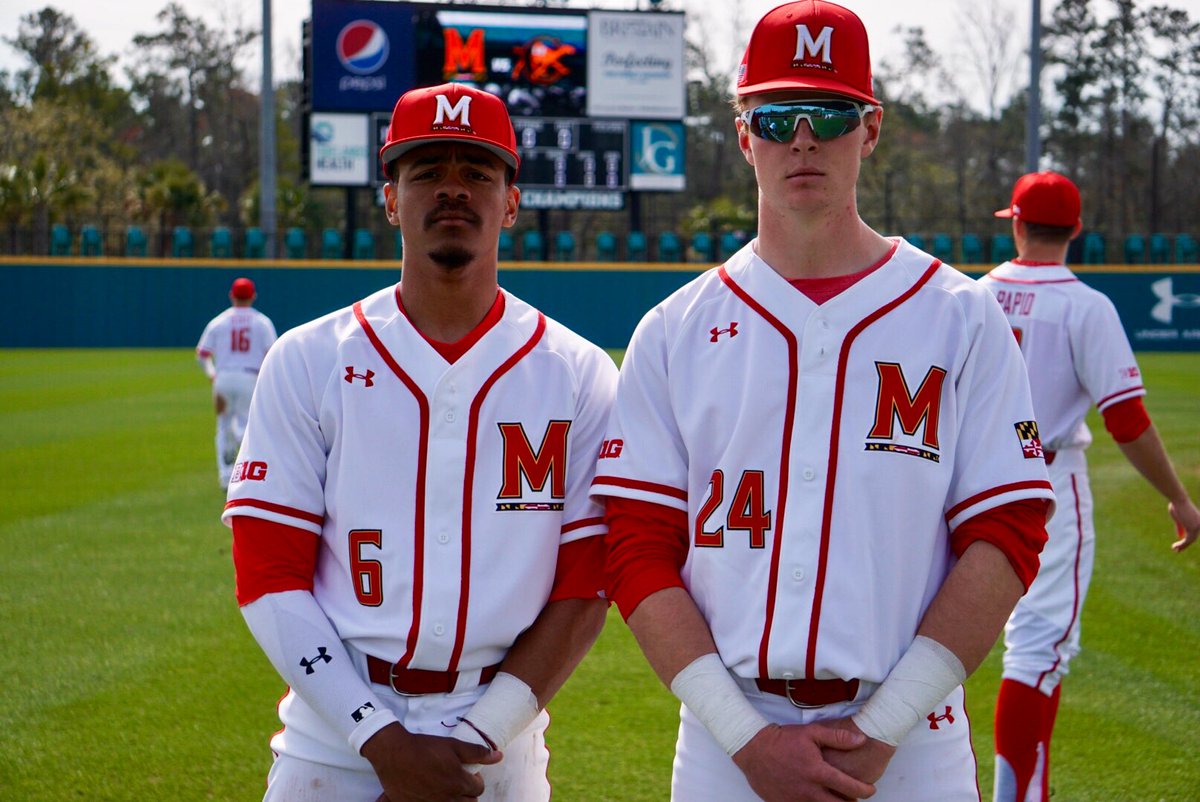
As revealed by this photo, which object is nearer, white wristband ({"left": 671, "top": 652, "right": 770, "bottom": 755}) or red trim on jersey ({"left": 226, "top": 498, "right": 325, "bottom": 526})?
white wristband ({"left": 671, "top": 652, "right": 770, "bottom": 755})

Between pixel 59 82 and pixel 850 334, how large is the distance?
61.8 metres

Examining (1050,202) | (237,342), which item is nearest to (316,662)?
(1050,202)

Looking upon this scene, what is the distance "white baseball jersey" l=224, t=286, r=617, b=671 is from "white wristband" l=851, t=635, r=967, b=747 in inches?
26.1

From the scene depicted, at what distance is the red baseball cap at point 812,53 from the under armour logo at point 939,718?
117cm

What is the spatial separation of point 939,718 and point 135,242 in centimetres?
3198

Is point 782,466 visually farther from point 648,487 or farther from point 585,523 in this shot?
point 585,523

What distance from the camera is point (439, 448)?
2.56 meters

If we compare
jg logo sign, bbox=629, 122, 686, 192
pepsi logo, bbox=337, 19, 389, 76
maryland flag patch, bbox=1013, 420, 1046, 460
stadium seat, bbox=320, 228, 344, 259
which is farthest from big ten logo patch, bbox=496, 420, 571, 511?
stadium seat, bbox=320, 228, 344, 259

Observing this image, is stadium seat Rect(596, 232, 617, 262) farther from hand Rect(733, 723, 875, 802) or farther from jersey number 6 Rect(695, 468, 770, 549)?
hand Rect(733, 723, 875, 802)

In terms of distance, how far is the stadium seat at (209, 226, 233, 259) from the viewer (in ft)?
103

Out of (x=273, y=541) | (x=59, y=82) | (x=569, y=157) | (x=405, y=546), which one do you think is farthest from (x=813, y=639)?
(x=59, y=82)

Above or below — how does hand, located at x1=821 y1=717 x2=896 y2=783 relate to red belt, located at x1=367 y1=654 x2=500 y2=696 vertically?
below

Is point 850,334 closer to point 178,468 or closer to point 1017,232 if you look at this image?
point 1017,232

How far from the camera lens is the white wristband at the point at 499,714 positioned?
2.46m
